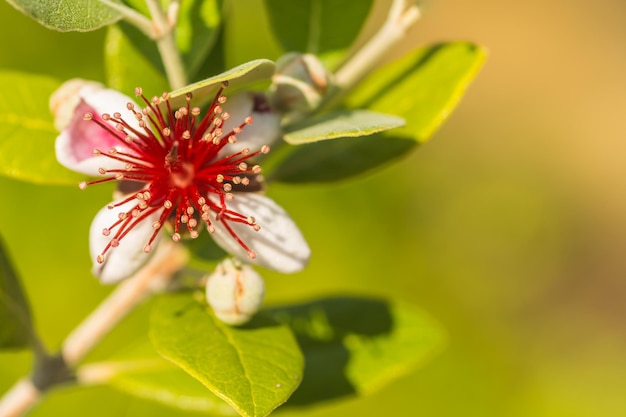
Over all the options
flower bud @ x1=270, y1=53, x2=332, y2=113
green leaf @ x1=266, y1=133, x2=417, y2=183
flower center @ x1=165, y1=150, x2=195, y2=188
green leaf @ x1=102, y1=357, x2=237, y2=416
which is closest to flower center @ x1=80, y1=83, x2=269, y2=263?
flower center @ x1=165, y1=150, x2=195, y2=188

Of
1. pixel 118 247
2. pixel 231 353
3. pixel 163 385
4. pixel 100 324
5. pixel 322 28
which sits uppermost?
pixel 322 28

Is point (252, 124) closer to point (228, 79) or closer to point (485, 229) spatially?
point (228, 79)

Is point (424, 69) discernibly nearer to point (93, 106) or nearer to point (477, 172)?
point (93, 106)

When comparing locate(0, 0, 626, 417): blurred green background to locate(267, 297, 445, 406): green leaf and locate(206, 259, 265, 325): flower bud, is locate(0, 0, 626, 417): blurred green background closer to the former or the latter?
locate(267, 297, 445, 406): green leaf

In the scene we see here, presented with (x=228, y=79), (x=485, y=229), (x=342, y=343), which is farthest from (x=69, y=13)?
(x=485, y=229)

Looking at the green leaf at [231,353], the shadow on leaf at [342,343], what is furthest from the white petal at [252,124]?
the shadow on leaf at [342,343]

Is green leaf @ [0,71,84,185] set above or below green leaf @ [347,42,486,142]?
below
